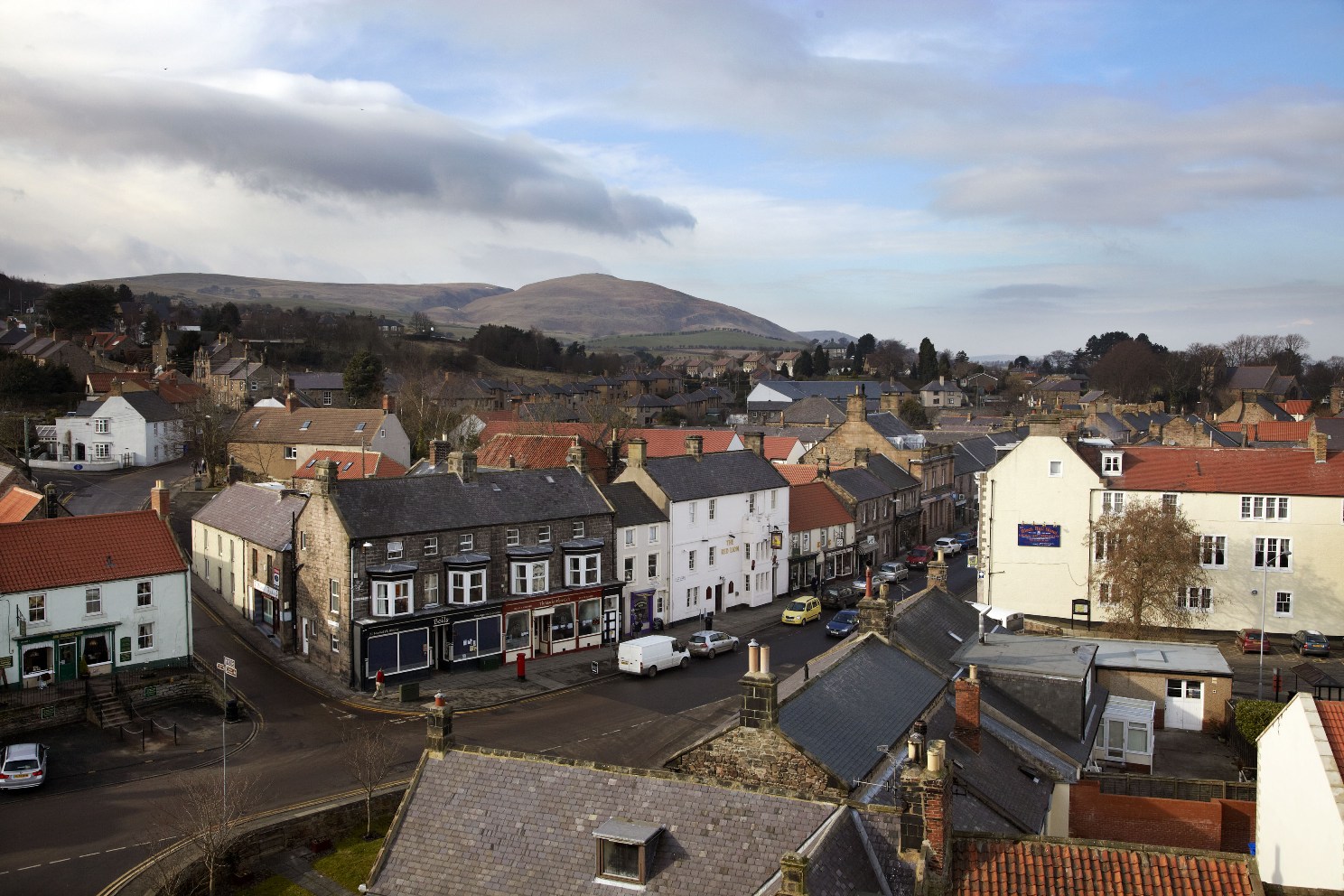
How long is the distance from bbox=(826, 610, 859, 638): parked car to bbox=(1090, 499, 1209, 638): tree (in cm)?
1239

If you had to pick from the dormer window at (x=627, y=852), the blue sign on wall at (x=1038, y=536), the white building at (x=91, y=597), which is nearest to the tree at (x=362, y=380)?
the white building at (x=91, y=597)

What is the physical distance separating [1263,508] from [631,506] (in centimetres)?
3086

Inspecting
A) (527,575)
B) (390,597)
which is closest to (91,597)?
(390,597)

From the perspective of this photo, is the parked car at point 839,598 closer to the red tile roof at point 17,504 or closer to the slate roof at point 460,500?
the slate roof at point 460,500

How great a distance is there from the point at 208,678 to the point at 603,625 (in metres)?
17.1

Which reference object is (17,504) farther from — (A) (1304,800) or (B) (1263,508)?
(B) (1263,508)

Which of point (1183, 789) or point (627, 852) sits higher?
point (627, 852)

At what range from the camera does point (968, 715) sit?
21.8 m

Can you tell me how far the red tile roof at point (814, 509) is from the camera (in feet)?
197

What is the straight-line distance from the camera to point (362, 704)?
36.2m

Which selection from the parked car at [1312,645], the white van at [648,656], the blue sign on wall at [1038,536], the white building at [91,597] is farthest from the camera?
the blue sign on wall at [1038,536]

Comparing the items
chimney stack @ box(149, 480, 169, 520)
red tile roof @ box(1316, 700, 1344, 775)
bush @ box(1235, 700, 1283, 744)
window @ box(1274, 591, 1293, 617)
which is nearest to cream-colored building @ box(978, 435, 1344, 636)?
window @ box(1274, 591, 1293, 617)

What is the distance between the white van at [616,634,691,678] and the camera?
4081 cm

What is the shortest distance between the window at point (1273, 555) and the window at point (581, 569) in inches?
1268
